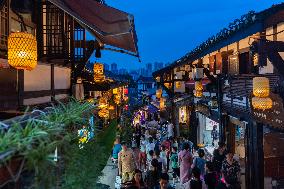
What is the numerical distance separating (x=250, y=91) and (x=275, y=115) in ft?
7.40

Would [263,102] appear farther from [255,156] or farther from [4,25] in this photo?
[4,25]

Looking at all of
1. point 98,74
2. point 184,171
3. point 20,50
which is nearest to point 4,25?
point 20,50

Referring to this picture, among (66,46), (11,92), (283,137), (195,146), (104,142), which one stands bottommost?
(195,146)

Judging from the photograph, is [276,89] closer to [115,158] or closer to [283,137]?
[283,137]

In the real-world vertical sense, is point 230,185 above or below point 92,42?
below

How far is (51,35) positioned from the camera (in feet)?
38.0

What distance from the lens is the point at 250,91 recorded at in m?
13.0

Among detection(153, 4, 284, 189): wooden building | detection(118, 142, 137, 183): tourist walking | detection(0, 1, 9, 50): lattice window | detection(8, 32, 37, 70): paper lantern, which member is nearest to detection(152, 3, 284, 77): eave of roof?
detection(153, 4, 284, 189): wooden building

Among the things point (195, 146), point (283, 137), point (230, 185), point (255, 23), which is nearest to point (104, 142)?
point (255, 23)

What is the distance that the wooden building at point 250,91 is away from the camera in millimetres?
9114

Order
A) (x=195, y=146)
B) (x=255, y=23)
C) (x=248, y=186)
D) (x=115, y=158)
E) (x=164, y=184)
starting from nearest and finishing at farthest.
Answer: (x=255, y=23) < (x=164, y=184) < (x=248, y=186) < (x=115, y=158) < (x=195, y=146)

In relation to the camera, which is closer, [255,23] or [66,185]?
[66,185]

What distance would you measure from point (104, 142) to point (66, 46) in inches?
280

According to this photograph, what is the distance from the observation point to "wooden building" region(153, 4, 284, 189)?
9.11 meters
